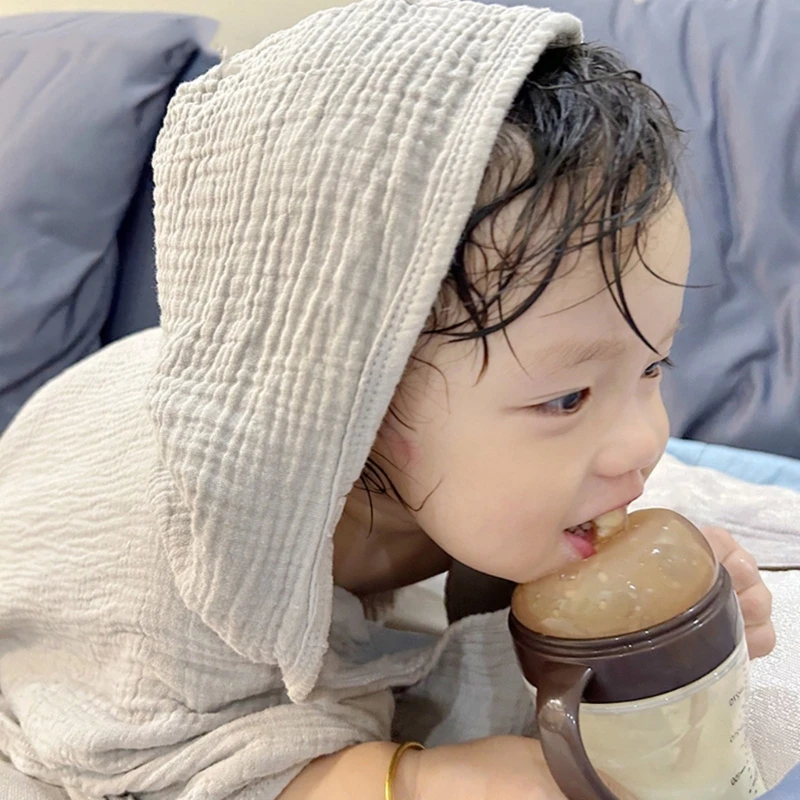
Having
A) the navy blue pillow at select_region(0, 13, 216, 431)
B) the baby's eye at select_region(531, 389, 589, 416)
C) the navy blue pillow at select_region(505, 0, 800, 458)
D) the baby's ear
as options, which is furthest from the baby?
the navy blue pillow at select_region(0, 13, 216, 431)

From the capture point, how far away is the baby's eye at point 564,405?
522mm

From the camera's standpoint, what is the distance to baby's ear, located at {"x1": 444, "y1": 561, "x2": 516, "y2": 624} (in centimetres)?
79

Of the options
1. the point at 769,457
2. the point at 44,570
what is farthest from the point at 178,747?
the point at 769,457

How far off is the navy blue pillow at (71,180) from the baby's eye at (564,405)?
830 mm

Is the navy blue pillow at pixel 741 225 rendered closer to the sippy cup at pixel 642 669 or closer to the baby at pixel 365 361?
the baby at pixel 365 361

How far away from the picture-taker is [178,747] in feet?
2.05

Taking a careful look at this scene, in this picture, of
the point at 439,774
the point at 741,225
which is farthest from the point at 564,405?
the point at 741,225

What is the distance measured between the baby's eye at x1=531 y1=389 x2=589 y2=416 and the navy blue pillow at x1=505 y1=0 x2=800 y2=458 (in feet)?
1.79

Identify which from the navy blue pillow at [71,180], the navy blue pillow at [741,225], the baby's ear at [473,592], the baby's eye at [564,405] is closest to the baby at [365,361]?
the baby's eye at [564,405]

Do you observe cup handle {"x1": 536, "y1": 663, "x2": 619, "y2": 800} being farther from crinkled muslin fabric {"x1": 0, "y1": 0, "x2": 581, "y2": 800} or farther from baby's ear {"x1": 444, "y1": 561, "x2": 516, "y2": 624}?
baby's ear {"x1": 444, "y1": 561, "x2": 516, "y2": 624}

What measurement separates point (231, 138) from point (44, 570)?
40 centimetres

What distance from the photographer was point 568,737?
1.47 ft

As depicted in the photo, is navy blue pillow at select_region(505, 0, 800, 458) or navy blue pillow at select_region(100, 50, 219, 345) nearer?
navy blue pillow at select_region(505, 0, 800, 458)

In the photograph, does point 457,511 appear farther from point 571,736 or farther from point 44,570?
point 44,570
